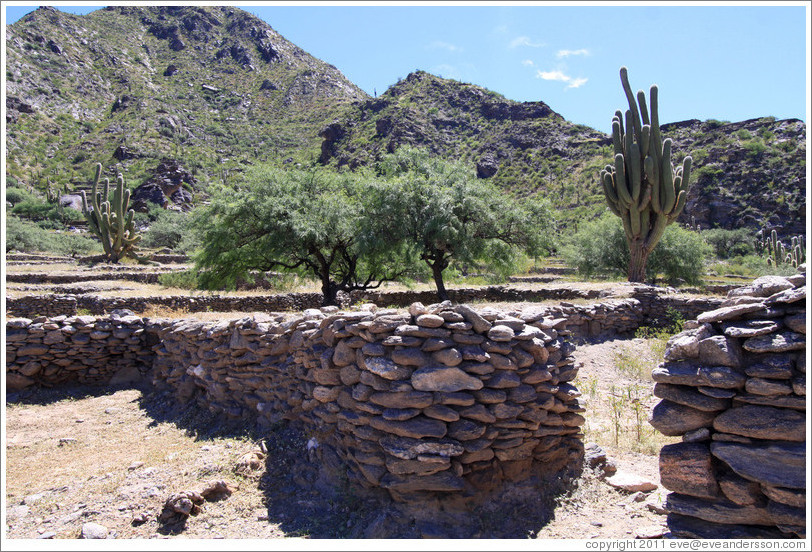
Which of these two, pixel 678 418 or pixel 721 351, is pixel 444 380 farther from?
pixel 721 351

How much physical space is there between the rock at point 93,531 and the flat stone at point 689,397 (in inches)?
190

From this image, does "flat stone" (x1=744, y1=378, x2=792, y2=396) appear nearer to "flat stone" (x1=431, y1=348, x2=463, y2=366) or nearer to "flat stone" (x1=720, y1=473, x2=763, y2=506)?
"flat stone" (x1=720, y1=473, x2=763, y2=506)

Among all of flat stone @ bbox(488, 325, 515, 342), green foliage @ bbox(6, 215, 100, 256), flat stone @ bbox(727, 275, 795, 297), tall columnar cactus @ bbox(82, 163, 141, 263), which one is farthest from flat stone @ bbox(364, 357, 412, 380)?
green foliage @ bbox(6, 215, 100, 256)

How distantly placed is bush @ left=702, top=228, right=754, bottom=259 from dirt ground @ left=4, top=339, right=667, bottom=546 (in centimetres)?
4666

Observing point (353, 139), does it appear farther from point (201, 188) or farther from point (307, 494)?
point (307, 494)

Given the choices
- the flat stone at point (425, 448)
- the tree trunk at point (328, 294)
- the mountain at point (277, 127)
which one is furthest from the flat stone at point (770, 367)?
the mountain at point (277, 127)

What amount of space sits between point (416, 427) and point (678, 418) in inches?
79.8

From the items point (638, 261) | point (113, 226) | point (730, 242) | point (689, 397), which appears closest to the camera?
point (689, 397)

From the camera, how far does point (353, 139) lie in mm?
76562

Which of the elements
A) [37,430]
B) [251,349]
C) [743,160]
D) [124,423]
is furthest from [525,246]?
[743,160]

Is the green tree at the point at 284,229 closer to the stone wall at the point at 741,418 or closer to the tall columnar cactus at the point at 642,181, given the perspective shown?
the stone wall at the point at 741,418

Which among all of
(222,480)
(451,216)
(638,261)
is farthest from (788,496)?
(638,261)

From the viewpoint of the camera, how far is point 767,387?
3.00m

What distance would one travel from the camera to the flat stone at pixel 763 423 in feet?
9.66
